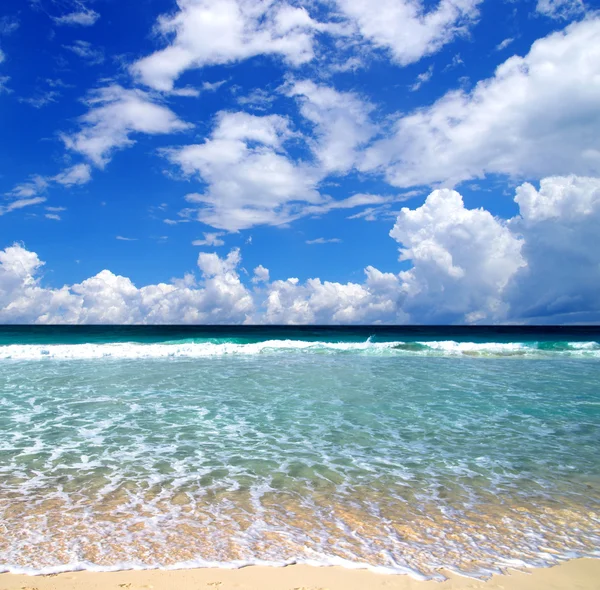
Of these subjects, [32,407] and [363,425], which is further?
[32,407]

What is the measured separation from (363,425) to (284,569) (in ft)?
20.8

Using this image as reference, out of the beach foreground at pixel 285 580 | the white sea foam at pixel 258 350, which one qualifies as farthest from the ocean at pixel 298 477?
the white sea foam at pixel 258 350

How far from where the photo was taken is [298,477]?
6.66 m

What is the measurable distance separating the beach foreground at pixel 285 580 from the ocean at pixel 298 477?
5.6 inches

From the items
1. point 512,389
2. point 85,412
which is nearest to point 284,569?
point 85,412

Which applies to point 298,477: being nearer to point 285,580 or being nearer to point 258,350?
point 285,580

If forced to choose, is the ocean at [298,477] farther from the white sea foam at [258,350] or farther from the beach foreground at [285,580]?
the white sea foam at [258,350]

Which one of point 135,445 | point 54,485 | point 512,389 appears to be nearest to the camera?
point 54,485

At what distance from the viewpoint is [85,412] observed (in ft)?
37.3

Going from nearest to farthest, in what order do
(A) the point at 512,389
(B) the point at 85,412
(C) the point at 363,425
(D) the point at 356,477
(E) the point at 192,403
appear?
(D) the point at 356,477
(C) the point at 363,425
(B) the point at 85,412
(E) the point at 192,403
(A) the point at 512,389

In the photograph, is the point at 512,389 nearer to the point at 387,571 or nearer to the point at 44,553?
the point at 387,571

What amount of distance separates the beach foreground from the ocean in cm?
14

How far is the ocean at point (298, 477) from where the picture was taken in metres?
4.46

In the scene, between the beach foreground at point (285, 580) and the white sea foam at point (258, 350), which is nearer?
the beach foreground at point (285, 580)
